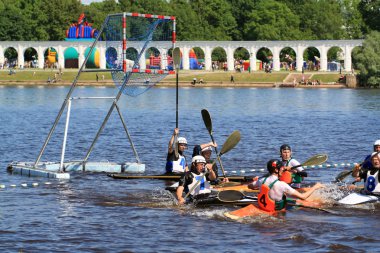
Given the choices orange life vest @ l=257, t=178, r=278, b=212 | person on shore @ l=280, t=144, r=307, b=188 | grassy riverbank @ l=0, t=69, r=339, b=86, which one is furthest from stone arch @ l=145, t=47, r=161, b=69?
grassy riverbank @ l=0, t=69, r=339, b=86

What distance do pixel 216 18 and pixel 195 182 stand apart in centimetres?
14504

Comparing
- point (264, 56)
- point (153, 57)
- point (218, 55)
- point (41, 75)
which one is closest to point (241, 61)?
point (264, 56)

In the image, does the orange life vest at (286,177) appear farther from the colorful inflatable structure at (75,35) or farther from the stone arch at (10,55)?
the stone arch at (10,55)

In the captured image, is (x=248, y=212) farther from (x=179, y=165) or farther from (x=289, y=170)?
(x=179, y=165)

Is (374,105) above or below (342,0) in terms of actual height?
below

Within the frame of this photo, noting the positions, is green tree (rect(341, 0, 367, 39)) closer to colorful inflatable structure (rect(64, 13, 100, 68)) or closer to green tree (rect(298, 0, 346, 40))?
green tree (rect(298, 0, 346, 40))

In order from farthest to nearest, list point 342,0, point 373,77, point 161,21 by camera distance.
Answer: point 342,0
point 373,77
point 161,21

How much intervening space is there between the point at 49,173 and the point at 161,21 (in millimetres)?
6417

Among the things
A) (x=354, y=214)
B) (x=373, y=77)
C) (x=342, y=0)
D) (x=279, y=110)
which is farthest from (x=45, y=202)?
(x=342, y=0)

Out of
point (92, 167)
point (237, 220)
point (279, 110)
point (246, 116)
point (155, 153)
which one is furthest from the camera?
point (279, 110)

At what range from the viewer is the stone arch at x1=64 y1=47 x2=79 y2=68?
15225cm

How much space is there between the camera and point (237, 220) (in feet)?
81.4

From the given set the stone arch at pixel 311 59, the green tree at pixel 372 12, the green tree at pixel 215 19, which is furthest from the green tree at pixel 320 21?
the green tree at pixel 372 12

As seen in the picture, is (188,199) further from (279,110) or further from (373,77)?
(373,77)
